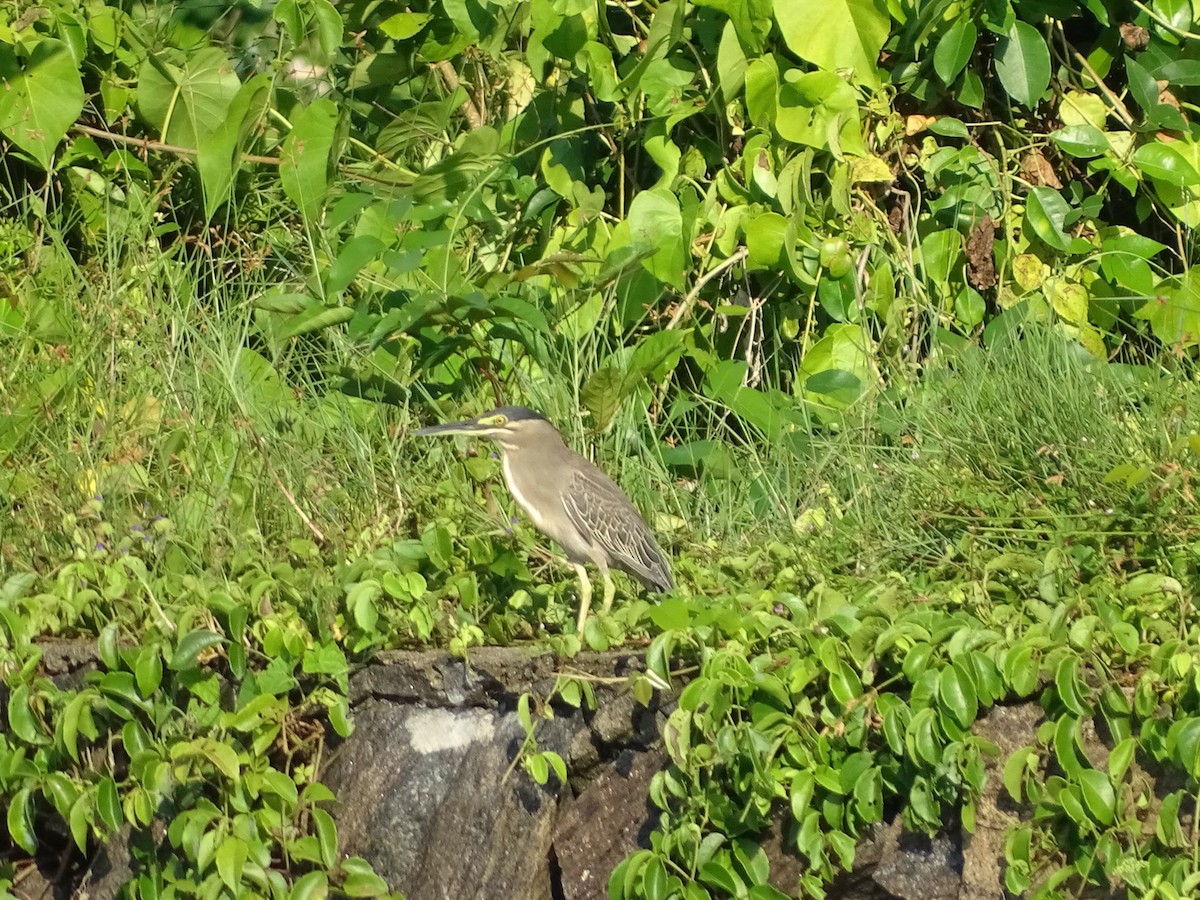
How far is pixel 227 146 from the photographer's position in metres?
5.75

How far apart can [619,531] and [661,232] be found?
4.87 ft

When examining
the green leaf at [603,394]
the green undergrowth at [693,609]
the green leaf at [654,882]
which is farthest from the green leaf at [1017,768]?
the green leaf at [603,394]

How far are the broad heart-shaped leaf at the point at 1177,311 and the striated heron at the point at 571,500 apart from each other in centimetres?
195

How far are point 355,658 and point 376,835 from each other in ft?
1.38

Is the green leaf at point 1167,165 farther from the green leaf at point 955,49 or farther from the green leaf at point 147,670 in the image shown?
the green leaf at point 147,670

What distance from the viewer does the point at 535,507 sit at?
4.46 meters

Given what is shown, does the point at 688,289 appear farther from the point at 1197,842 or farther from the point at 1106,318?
the point at 1197,842

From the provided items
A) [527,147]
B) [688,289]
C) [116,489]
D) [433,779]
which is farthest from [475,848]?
[527,147]

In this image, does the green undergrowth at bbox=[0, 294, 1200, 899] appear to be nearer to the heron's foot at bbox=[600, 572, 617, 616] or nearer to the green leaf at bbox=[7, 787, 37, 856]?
the green leaf at bbox=[7, 787, 37, 856]

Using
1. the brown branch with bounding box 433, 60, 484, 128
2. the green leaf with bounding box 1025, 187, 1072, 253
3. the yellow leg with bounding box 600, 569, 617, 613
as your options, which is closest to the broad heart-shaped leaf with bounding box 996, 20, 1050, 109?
the green leaf with bounding box 1025, 187, 1072, 253

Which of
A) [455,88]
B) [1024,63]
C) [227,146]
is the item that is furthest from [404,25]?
[1024,63]

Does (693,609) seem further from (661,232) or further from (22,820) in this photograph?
(661,232)

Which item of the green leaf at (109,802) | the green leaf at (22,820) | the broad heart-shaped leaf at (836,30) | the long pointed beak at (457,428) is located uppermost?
the broad heart-shaped leaf at (836,30)

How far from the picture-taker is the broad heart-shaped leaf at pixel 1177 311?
17.6ft
